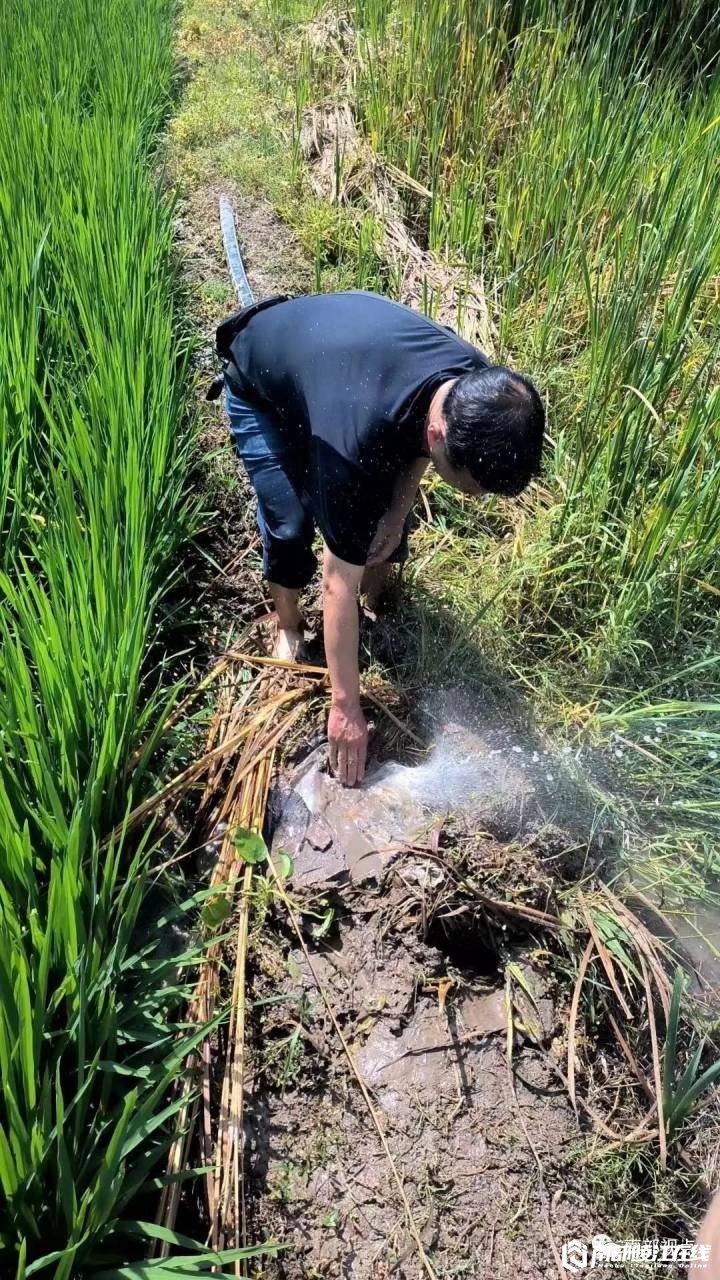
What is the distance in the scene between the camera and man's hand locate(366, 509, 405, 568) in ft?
5.73

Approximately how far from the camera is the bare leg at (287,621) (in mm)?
2012

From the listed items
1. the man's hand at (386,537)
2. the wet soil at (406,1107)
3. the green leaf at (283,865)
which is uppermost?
the man's hand at (386,537)

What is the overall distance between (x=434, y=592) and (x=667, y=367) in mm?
793

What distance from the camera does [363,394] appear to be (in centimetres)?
148

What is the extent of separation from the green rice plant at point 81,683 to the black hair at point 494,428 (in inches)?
28.0

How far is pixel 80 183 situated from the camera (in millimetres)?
2701

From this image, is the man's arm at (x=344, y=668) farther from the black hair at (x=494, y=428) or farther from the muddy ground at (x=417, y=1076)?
the black hair at (x=494, y=428)

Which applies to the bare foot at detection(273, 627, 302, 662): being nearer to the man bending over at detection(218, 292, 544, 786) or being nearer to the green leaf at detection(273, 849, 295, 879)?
the man bending over at detection(218, 292, 544, 786)

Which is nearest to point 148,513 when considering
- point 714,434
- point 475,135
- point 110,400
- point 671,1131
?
Answer: point 110,400

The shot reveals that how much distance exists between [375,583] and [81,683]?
941 millimetres

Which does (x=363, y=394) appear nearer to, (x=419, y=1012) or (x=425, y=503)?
(x=425, y=503)

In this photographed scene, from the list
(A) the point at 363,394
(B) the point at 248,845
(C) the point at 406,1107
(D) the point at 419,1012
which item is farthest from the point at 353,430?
(C) the point at 406,1107

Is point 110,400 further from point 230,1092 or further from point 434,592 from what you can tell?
point 230,1092

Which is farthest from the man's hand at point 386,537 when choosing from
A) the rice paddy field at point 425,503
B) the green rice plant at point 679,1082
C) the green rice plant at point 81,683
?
the green rice plant at point 679,1082
